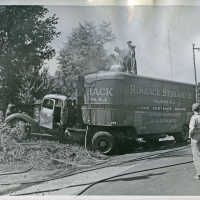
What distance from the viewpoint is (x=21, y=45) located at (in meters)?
4.84

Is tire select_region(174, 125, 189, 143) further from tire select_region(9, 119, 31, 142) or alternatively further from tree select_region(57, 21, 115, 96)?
tire select_region(9, 119, 31, 142)

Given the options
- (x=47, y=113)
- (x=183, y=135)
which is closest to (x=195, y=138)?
(x=183, y=135)

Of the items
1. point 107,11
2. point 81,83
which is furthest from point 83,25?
point 81,83

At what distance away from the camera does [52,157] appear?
15.4ft

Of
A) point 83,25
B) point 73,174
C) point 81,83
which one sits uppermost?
point 83,25

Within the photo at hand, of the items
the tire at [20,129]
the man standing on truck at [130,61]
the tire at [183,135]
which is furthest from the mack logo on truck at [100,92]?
the tire at [183,135]

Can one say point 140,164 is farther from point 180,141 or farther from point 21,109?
point 21,109

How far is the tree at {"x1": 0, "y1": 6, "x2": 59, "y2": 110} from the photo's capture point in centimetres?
478

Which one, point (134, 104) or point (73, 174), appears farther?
point (134, 104)

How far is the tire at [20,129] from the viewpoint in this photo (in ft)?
15.6

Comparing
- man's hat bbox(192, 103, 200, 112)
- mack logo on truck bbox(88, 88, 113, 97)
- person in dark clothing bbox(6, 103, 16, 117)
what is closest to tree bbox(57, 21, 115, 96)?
mack logo on truck bbox(88, 88, 113, 97)

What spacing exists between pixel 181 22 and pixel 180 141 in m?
1.51

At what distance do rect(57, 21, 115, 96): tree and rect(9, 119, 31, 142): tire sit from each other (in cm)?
62

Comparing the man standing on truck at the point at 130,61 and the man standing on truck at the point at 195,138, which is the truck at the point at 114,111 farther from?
the man standing on truck at the point at 195,138
